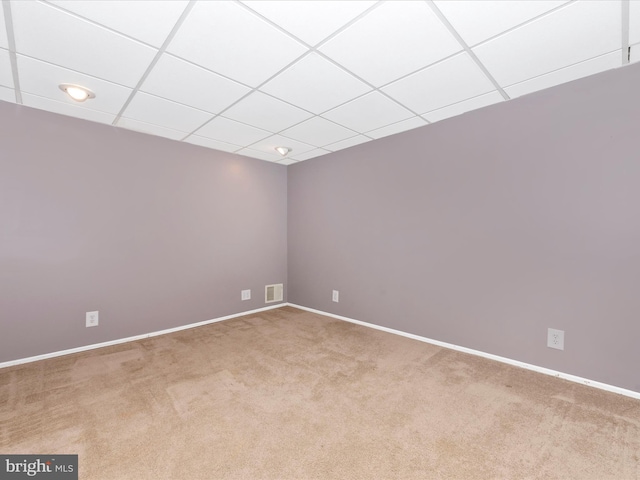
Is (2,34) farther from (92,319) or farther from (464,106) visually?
(464,106)

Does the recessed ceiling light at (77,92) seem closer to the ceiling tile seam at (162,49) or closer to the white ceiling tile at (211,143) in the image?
the ceiling tile seam at (162,49)

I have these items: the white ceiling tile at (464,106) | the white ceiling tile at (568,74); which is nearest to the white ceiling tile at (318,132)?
the white ceiling tile at (464,106)

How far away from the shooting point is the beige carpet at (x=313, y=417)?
1386 millimetres

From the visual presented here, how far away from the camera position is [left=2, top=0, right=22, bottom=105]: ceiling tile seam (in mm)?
1459

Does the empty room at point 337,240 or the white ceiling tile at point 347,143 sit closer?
the empty room at point 337,240

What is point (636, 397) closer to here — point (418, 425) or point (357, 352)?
point (418, 425)

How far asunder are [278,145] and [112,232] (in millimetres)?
2134

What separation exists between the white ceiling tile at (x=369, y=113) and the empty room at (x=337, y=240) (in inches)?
1.6

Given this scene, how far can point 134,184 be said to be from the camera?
312cm

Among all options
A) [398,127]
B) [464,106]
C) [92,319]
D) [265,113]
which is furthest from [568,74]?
[92,319]

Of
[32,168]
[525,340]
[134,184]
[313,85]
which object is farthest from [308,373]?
[32,168]

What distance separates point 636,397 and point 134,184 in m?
4.79

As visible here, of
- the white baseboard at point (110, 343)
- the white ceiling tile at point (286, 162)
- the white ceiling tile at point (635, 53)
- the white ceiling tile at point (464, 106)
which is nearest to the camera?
the white ceiling tile at point (635, 53)

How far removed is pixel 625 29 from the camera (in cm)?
160
